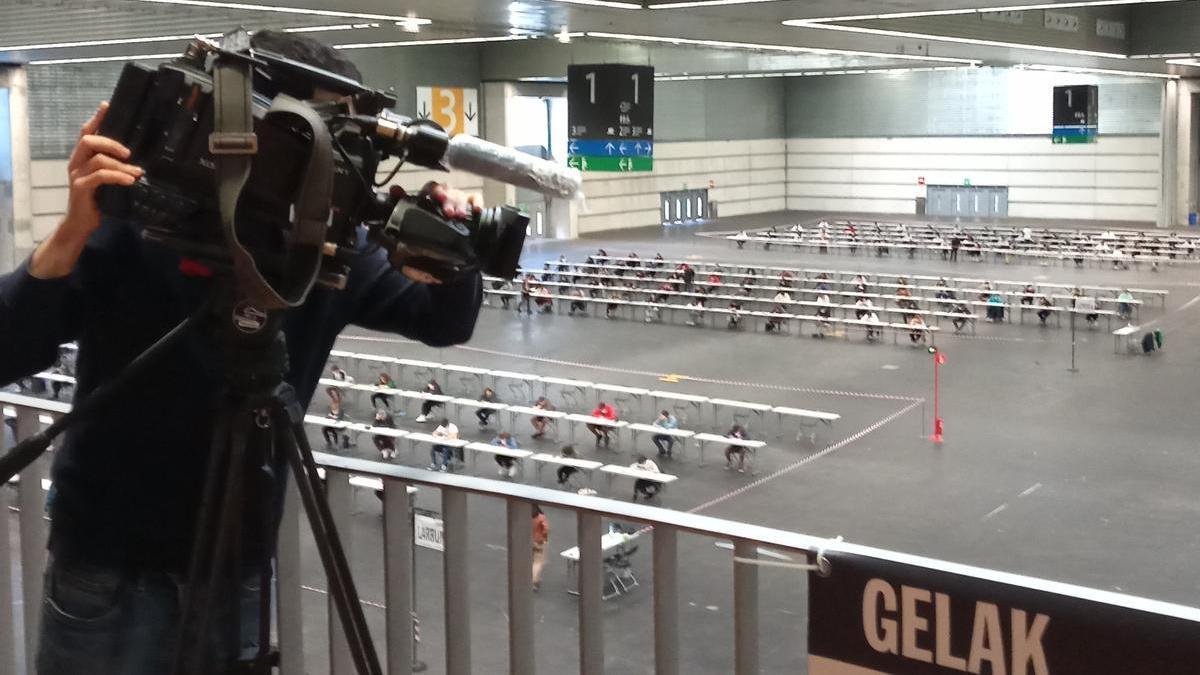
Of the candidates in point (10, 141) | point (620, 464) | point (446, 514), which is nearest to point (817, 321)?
point (620, 464)

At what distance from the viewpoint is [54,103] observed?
29.5 metres

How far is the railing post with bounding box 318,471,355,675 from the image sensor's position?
125 inches

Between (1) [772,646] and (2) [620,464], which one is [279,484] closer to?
(1) [772,646]

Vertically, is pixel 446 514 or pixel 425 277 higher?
pixel 425 277

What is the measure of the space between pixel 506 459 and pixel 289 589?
39.4ft

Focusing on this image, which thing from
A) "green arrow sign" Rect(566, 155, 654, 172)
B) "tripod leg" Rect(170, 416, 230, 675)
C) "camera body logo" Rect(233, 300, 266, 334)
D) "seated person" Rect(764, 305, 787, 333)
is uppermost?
"green arrow sign" Rect(566, 155, 654, 172)

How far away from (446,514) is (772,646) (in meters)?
3.60

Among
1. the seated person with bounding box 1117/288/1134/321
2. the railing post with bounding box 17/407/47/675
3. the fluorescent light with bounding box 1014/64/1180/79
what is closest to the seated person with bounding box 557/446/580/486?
the railing post with bounding box 17/407/47/675

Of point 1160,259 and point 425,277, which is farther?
point 1160,259

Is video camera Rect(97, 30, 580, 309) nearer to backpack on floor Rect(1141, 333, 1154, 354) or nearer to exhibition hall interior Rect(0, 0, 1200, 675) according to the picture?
exhibition hall interior Rect(0, 0, 1200, 675)

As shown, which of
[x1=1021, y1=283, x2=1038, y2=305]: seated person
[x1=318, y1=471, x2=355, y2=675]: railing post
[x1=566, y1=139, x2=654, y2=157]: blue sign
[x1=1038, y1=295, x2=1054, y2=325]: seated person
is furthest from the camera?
[x1=1021, y1=283, x2=1038, y2=305]: seated person

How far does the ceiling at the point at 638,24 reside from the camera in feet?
58.3

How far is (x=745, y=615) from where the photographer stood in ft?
9.07

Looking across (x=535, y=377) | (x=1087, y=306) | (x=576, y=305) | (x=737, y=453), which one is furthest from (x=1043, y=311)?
(x=737, y=453)
